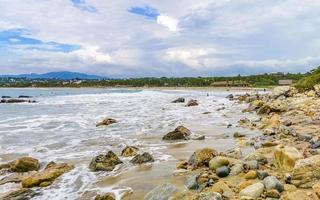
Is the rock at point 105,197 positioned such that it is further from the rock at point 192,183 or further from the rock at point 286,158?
the rock at point 286,158

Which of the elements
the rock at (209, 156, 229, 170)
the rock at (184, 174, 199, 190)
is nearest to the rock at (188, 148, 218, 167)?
the rock at (209, 156, 229, 170)

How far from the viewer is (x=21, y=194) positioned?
37.0ft

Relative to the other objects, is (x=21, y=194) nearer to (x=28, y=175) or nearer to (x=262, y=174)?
(x=28, y=175)

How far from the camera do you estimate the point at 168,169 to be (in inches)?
539

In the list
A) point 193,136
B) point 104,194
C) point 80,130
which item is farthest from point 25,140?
point 104,194

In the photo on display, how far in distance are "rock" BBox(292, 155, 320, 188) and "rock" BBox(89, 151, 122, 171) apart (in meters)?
6.92

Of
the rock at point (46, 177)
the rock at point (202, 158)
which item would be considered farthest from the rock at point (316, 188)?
the rock at point (46, 177)

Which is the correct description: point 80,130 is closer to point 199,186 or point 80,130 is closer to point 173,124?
point 173,124

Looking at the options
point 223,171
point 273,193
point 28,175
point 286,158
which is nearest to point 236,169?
point 223,171

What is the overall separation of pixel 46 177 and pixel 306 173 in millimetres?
8179

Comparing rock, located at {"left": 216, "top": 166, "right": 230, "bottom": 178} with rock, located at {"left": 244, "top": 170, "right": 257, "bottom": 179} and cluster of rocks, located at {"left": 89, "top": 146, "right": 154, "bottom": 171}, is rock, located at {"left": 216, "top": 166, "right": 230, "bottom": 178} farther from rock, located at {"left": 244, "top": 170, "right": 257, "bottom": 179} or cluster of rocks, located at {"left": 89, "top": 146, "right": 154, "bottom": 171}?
cluster of rocks, located at {"left": 89, "top": 146, "right": 154, "bottom": 171}

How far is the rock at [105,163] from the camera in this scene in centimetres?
1427

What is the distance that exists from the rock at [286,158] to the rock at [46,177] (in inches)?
288

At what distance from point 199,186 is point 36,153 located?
1063 centimetres
